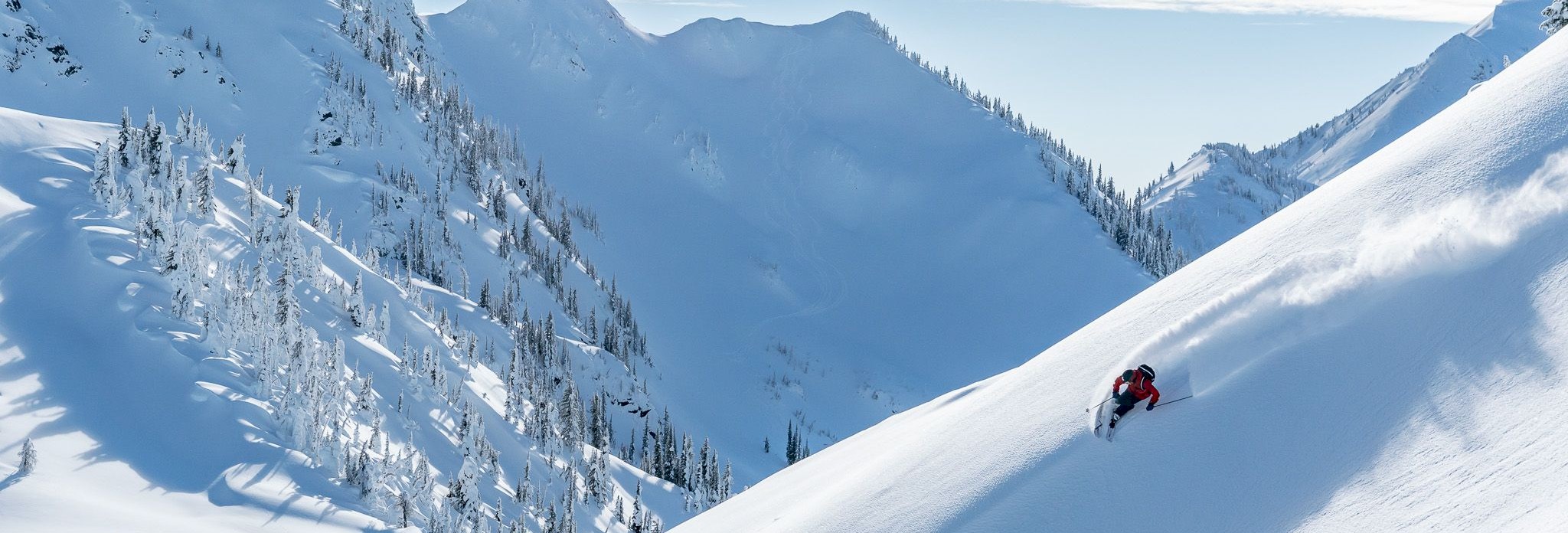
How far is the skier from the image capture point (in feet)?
61.5

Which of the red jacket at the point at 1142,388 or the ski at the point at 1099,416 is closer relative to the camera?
the red jacket at the point at 1142,388

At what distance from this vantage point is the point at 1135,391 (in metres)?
18.8

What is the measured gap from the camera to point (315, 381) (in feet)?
168

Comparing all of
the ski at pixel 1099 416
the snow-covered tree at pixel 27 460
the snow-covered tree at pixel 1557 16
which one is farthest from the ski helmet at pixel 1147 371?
the snow-covered tree at pixel 27 460

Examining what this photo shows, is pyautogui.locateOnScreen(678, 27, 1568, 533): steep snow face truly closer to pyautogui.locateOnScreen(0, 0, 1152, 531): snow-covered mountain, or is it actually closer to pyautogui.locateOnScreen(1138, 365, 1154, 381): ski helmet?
pyautogui.locateOnScreen(1138, 365, 1154, 381): ski helmet

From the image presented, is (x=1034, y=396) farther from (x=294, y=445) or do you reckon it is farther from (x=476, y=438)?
(x=476, y=438)

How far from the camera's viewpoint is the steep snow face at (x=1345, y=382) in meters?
14.3

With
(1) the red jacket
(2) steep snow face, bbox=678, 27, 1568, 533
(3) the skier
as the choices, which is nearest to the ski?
(3) the skier

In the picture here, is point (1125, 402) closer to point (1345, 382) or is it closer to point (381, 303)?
Answer: point (1345, 382)

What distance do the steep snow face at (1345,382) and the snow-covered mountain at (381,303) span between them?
35.0 m

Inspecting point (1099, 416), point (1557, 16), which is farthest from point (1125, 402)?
point (1557, 16)

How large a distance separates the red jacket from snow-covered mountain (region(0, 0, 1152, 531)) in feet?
122

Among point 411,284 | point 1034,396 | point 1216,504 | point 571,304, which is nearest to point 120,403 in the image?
point 1034,396

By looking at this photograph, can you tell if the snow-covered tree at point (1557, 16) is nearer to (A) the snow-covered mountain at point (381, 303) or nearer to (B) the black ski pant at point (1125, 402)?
(B) the black ski pant at point (1125, 402)
